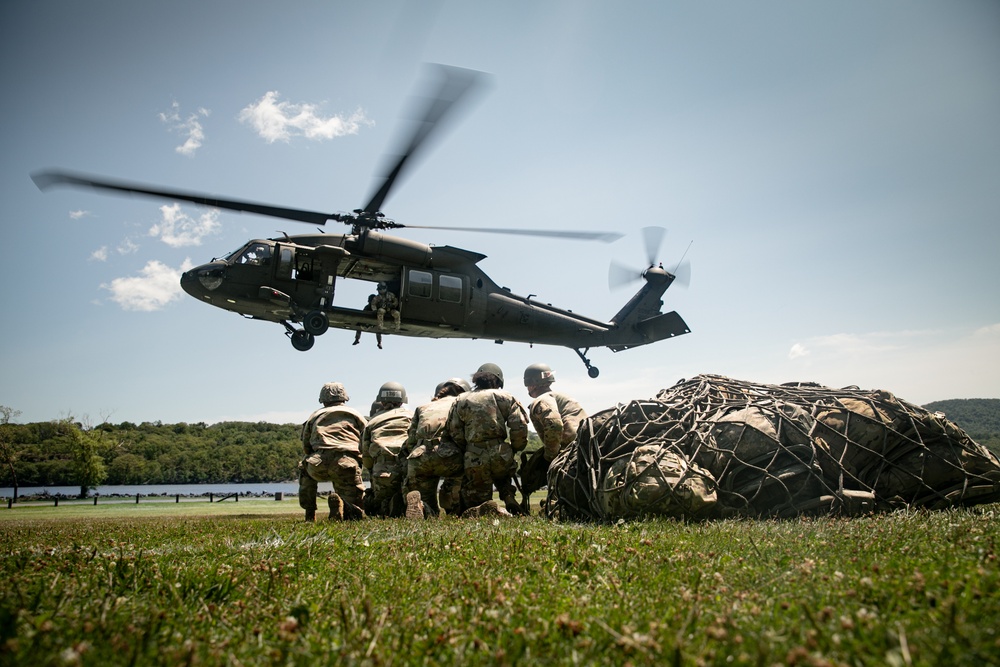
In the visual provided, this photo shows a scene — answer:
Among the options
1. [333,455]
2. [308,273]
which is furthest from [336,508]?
[308,273]

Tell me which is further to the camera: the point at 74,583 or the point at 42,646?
the point at 74,583

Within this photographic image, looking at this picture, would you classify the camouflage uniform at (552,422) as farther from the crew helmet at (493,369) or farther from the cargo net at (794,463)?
the cargo net at (794,463)

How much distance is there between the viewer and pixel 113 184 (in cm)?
1025

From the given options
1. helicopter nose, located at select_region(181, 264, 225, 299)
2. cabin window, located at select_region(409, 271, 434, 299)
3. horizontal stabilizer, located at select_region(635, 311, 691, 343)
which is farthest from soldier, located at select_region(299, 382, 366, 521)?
horizontal stabilizer, located at select_region(635, 311, 691, 343)

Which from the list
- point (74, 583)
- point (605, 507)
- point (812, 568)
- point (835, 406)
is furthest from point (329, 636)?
point (835, 406)

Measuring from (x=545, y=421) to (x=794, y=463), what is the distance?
13.0ft

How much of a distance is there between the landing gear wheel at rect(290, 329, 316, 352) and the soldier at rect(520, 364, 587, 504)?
6.04 meters

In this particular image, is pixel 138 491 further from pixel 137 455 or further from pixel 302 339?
pixel 302 339

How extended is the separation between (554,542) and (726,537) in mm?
1246

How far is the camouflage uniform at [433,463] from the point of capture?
8.98 meters

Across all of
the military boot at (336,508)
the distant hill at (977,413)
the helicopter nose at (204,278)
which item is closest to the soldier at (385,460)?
the military boot at (336,508)

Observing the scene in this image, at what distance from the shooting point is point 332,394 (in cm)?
1145

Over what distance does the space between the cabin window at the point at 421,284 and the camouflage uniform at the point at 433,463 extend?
547 cm

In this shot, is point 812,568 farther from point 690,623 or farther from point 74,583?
point 74,583
